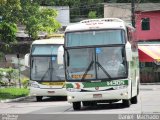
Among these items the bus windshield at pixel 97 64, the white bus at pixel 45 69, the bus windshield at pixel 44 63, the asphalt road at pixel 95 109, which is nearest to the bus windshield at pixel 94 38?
the bus windshield at pixel 97 64

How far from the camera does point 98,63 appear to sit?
23641mm

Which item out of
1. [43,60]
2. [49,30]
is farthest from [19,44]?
[43,60]

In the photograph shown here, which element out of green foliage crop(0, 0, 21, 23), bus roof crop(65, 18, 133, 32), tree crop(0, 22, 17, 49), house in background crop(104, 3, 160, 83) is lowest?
house in background crop(104, 3, 160, 83)

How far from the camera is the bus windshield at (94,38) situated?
23844mm

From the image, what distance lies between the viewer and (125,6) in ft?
248

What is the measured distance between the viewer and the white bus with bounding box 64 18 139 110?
23375mm

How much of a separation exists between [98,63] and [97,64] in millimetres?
58

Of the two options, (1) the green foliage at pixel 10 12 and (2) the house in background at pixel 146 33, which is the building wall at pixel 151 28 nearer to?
(2) the house in background at pixel 146 33

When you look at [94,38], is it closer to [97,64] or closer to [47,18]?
[97,64]

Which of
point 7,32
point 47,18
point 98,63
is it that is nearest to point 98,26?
point 98,63

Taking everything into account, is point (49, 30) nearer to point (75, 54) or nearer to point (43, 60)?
point (43, 60)

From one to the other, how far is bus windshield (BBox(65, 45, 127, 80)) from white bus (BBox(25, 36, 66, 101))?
9552 millimetres

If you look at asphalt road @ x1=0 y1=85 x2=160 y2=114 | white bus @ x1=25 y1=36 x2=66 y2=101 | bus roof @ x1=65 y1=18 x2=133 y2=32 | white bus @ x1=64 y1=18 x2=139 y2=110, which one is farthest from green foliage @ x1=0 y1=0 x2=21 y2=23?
white bus @ x1=64 y1=18 x2=139 y2=110

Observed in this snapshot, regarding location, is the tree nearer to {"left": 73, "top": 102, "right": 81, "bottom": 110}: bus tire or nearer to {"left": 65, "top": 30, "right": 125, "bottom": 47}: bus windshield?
{"left": 65, "top": 30, "right": 125, "bottom": 47}: bus windshield
